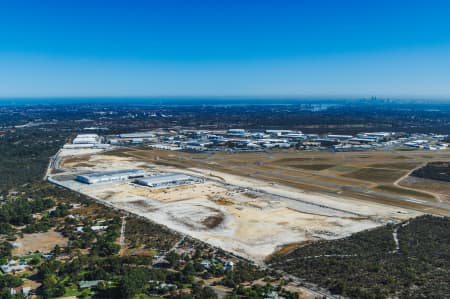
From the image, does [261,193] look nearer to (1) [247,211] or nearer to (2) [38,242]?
(1) [247,211]

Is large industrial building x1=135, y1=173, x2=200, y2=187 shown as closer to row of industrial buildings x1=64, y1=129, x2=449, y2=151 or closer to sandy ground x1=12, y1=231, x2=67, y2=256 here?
sandy ground x1=12, y1=231, x2=67, y2=256

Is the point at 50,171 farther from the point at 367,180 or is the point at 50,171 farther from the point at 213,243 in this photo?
the point at 367,180

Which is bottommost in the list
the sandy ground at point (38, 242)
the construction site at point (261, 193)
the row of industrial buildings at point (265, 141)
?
the sandy ground at point (38, 242)

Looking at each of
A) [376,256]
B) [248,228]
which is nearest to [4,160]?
[248,228]

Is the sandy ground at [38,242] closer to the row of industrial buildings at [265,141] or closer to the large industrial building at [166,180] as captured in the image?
the large industrial building at [166,180]

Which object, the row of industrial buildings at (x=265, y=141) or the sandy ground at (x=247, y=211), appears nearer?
the sandy ground at (x=247, y=211)

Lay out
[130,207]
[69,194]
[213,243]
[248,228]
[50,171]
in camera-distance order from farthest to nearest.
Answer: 1. [50,171]
2. [69,194]
3. [130,207]
4. [248,228]
5. [213,243]

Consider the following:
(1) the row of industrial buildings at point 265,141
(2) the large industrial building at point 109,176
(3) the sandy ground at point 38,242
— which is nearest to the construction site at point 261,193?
(2) the large industrial building at point 109,176
